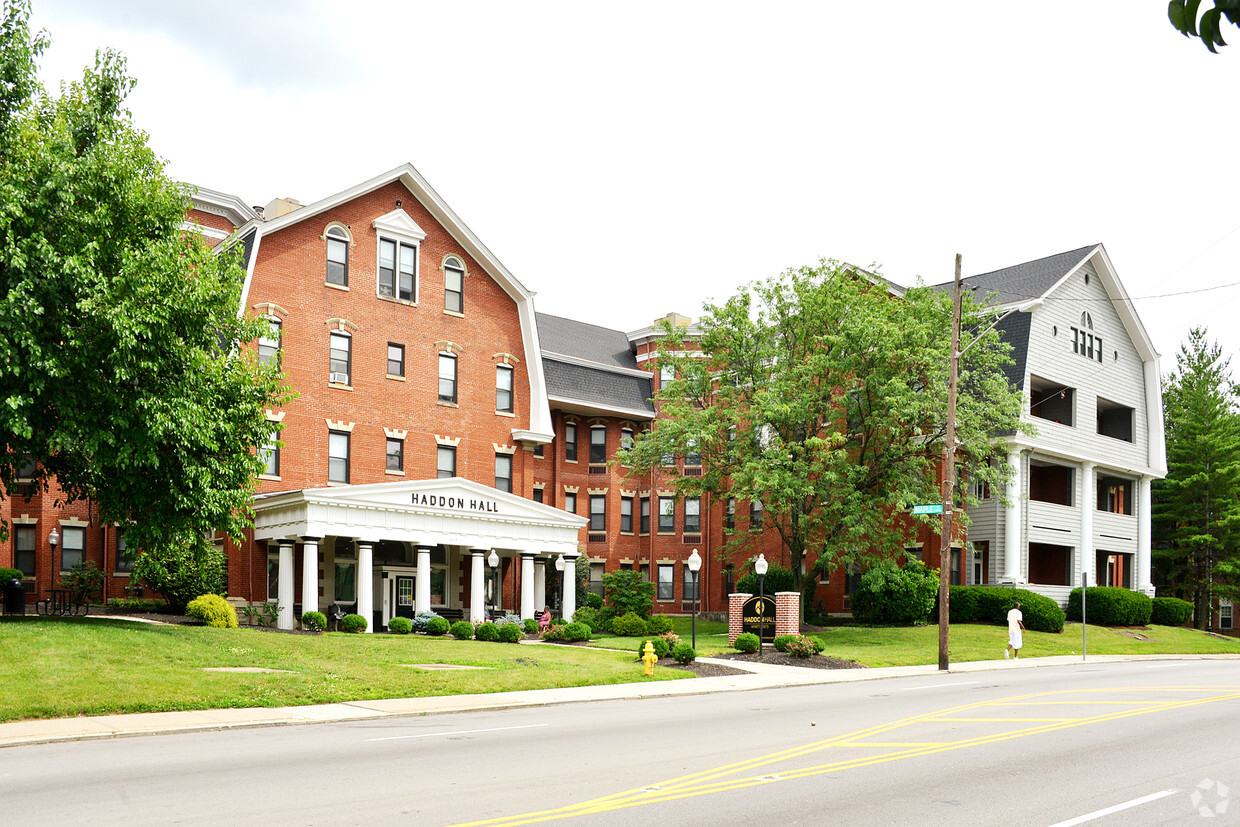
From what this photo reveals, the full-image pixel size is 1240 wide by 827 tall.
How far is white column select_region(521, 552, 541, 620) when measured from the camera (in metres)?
39.9

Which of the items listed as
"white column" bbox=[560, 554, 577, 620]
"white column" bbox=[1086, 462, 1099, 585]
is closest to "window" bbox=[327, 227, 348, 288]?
"white column" bbox=[560, 554, 577, 620]

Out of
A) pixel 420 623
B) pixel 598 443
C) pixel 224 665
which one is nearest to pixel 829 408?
Answer: pixel 598 443

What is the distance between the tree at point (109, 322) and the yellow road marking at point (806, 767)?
15644 mm

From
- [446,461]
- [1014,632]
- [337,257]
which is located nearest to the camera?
[1014,632]

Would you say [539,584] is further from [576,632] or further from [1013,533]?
[1013,533]

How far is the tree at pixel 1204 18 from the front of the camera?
9.18ft

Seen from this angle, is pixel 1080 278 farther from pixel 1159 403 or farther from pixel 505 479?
pixel 505 479

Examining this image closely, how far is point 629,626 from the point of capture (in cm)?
3850

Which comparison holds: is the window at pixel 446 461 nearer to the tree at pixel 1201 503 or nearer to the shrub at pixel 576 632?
the shrub at pixel 576 632

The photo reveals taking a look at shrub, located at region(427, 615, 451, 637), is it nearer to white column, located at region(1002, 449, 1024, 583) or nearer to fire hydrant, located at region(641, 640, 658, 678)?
fire hydrant, located at region(641, 640, 658, 678)

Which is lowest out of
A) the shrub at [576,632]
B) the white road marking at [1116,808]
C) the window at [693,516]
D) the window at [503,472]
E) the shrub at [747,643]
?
the shrub at [576,632]

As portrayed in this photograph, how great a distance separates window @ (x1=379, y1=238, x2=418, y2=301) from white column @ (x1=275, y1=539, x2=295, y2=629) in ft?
35.2

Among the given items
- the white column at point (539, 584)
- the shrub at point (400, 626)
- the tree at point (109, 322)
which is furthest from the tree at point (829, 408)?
the tree at point (109, 322)

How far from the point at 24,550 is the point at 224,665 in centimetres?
1711
